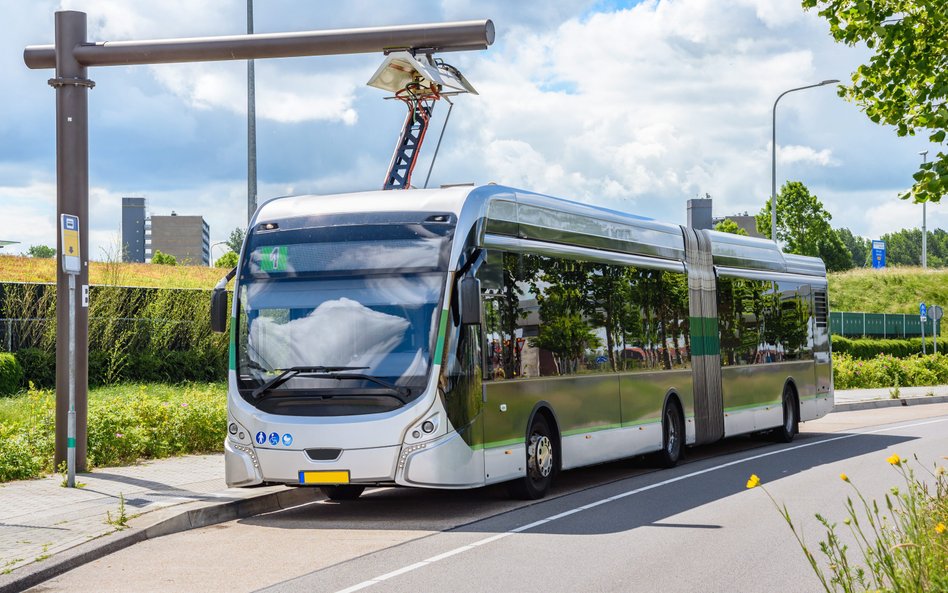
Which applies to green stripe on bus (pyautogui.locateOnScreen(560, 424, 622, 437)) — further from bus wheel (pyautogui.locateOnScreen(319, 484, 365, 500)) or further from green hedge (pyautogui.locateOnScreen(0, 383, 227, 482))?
green hedge (pyautogui.locateOnScreen(0, 383, 227, 482))

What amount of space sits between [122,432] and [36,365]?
34.8ft

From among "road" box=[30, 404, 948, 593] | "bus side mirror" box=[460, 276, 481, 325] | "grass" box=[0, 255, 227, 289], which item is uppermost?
"grass" box=[0, 255, 227, 289]

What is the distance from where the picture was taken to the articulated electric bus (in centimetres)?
1164

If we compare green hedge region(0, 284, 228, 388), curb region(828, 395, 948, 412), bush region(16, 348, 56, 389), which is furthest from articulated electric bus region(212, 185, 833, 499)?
curb region(828, 395, 948, 412)

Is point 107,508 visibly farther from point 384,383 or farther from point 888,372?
point 888,372

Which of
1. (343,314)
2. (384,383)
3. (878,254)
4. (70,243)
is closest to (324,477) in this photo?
(384,383)

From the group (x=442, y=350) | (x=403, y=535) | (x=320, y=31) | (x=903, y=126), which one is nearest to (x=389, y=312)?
(x=442, y=350)

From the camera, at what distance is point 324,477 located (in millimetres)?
11648

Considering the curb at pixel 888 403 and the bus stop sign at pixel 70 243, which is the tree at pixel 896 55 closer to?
the bus stop sign at pixel 70 243

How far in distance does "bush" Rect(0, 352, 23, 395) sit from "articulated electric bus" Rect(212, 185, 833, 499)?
12.3 metres

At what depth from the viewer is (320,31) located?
1422cm

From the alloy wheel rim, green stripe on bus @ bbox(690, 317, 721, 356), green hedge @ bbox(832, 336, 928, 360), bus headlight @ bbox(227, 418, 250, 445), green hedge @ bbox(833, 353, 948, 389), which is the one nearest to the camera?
bus headlight @ bbox(227, 418, 250, 445)

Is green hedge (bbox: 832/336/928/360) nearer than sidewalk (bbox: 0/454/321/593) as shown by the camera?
No

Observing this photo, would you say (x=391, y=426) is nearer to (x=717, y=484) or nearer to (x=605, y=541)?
(x=605, y=541)
